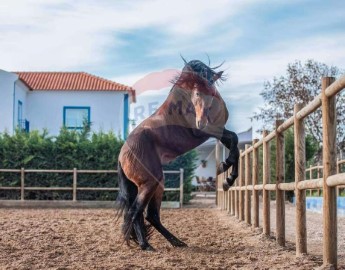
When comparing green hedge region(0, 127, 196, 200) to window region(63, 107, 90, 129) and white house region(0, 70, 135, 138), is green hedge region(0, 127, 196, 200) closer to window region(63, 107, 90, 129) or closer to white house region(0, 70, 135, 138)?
white house region(0, 70, 135, 138)

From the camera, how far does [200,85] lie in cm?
591

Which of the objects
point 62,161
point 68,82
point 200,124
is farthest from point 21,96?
point 200,124

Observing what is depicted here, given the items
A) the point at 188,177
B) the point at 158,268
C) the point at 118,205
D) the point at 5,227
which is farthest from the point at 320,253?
the point at 188,177

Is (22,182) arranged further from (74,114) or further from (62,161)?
(74,114)

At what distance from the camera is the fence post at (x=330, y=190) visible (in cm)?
434

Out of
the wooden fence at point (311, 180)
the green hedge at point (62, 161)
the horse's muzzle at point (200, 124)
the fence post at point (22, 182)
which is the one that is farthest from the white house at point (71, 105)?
the horse's muzzle at point (200, 124)

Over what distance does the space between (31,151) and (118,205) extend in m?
12.0

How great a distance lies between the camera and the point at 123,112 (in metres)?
26.1

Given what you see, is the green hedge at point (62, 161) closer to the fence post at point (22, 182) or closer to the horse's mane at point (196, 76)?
the fence post at point (22, 182)

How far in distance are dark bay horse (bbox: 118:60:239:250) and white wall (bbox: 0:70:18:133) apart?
1877cm

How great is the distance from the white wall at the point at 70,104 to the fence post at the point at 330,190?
22304mm

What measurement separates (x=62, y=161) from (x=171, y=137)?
40.4 feet

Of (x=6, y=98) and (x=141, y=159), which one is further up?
(x=6, y=98)

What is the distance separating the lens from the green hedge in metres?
17.8
